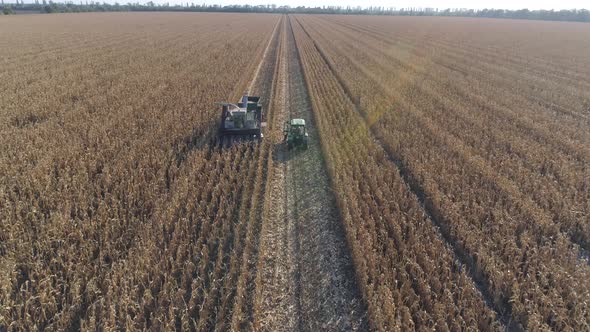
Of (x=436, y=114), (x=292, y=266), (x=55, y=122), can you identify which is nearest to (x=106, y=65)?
(x=55, y=122)

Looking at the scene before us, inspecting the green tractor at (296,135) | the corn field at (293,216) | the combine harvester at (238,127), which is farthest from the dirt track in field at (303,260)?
the combine harvester at (238,127)

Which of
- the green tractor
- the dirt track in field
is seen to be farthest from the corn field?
the green tractor

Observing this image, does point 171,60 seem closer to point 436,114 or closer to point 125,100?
point 125,100

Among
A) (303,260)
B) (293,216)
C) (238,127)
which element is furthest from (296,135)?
(303,260)

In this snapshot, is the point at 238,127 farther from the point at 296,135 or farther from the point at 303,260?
the point at 303,260

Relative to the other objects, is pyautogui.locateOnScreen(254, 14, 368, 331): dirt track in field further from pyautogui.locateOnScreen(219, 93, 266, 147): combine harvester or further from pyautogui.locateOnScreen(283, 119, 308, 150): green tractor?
pyautogui.locateOnScreen(219, 93, 266, 147): combine harvester

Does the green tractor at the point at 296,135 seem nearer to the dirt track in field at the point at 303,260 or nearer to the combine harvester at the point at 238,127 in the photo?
the dirt track in field at the point at 303,260

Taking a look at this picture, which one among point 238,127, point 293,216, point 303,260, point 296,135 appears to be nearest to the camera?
point 303,260

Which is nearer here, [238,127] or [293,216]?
[293,216]
